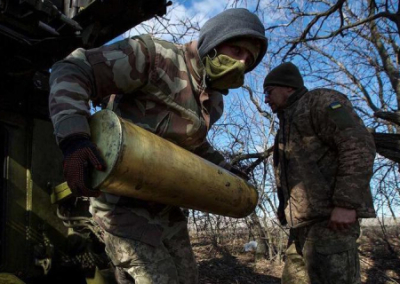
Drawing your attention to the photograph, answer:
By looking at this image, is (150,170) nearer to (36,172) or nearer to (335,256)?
(335,256)

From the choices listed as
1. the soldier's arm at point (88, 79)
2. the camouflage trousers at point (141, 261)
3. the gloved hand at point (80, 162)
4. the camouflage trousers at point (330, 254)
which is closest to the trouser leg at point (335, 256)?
the camouflage trousers at point (330, 254)

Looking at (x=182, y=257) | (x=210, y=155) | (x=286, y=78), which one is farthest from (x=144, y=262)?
(x=286, y=78)

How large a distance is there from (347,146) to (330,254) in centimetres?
78

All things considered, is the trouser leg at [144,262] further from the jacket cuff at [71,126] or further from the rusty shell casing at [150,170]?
the jacket cuff at [71,126]

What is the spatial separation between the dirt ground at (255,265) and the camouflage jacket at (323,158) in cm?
336

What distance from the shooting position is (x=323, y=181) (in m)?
3.24

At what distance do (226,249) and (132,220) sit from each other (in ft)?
23.5


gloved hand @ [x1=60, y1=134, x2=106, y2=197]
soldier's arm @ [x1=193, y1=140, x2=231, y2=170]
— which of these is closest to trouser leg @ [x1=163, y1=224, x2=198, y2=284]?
soldier's arm @ [x1=193, y1=140, x2=231, y2=170]

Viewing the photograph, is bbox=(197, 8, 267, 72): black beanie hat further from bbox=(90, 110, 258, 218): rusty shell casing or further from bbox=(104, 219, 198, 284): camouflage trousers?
bbox=(104, 219, 198, 284): camouflage trousers

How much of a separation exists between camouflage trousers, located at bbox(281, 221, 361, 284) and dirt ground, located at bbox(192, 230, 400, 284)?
3236mm

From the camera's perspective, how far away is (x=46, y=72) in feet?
17.8

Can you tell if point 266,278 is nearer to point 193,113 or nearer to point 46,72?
point 46,72

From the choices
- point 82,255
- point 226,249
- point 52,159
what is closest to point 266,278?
point 226,249

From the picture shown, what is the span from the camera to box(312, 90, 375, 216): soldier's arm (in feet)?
9.89
